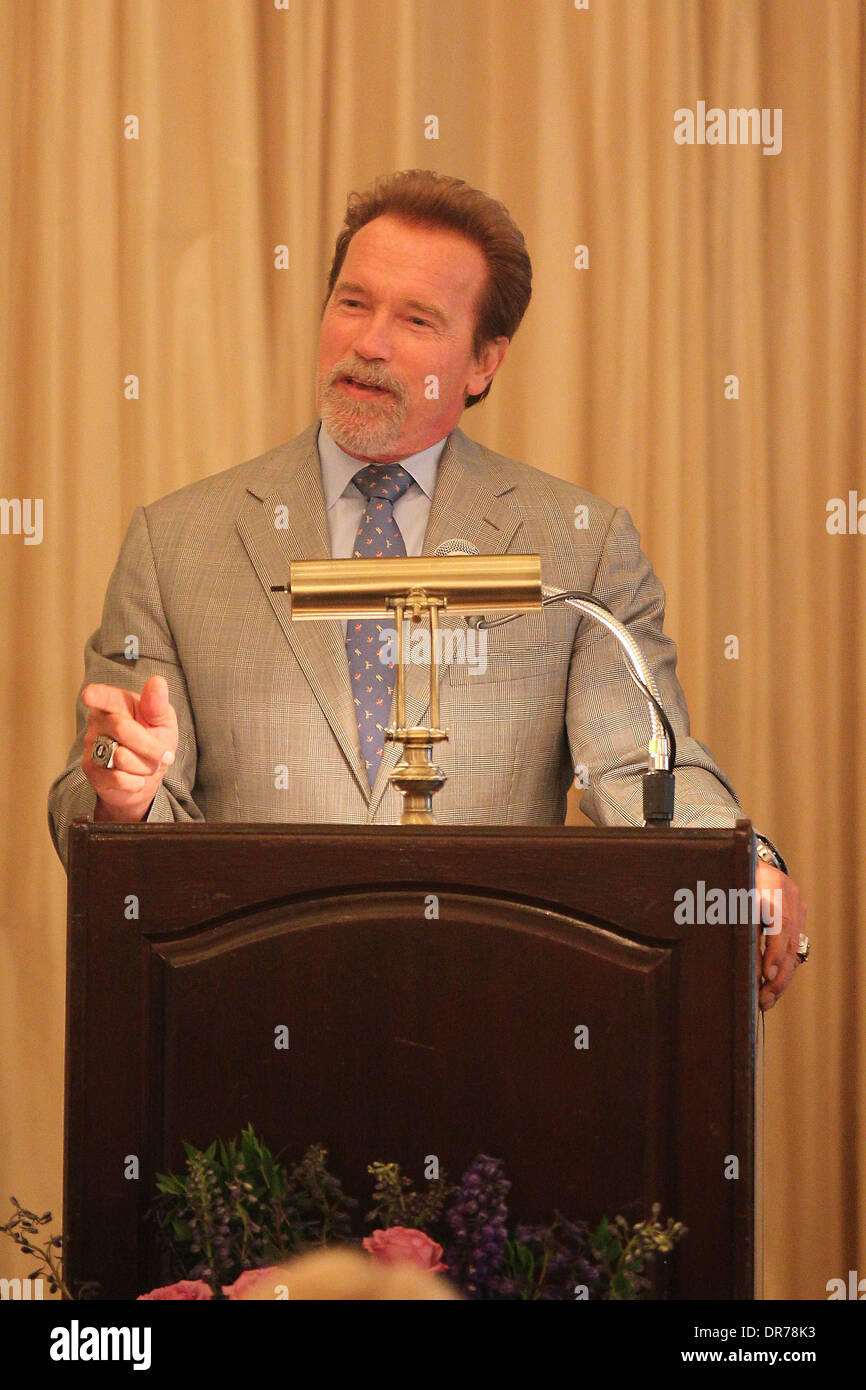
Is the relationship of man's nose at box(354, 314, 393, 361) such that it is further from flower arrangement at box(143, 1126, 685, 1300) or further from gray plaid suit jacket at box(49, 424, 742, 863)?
flower arrangement at box(143, 1126, 685, 1300)

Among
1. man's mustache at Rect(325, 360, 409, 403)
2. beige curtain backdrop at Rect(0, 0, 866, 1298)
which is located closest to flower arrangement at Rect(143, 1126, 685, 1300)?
man's mustache at Rect(325, 360, 409, 403)

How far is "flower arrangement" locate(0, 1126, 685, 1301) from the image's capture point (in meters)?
1.03

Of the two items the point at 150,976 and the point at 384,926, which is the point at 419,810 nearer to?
the point at 384,926

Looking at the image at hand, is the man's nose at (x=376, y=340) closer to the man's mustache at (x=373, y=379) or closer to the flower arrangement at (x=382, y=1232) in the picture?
the man's mustache at (x=373, y=379)

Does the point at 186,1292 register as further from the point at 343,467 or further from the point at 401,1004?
the point at 343,467

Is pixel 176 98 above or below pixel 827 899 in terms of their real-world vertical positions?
above

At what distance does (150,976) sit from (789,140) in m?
2.07

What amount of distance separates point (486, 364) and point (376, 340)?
20cm

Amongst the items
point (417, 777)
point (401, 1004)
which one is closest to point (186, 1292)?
point (401, 1004)

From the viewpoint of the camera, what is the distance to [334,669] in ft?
6.28

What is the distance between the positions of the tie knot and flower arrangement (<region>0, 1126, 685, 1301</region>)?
1.09 meters

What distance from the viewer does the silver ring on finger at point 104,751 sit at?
1373 mm
